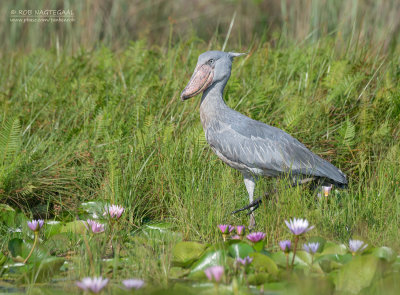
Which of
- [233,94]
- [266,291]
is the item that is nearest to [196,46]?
[233,94]

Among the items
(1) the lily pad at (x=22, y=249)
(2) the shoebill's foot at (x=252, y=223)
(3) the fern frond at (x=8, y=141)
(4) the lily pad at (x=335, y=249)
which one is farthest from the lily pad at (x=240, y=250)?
(3) the fern frond at (x=8, y=141)

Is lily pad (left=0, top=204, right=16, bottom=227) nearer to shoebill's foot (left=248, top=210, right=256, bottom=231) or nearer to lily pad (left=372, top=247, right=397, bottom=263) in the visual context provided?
shoebill's foot (left=248, top=210, right=256, bottom=231)

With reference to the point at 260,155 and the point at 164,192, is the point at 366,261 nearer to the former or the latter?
the point at 260,155

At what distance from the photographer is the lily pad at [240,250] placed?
3171mm

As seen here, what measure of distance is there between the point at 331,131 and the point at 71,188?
238 cm

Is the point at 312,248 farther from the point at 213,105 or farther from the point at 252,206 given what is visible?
the point at 213,105

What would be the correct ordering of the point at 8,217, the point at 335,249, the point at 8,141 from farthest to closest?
the point at 8,141 < the point at 8,217 < the point at 335,249

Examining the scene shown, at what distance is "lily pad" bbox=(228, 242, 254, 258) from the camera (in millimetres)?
3171

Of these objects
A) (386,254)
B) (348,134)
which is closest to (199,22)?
(348,134)

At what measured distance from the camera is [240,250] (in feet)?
10.5

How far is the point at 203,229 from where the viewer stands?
4.00 metres

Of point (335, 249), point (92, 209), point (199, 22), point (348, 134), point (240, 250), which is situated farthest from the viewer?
point (199, 22)

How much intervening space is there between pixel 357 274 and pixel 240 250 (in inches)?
24.9

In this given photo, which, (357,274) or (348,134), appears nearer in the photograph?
(357,274)
